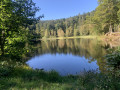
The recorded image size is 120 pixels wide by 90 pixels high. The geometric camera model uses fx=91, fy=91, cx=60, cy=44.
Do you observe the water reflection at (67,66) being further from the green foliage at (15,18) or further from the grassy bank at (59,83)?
the green foliage at (15,18)

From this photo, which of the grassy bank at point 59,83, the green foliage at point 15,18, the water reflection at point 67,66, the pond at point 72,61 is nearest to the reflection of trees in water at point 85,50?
the pond at point 72,61

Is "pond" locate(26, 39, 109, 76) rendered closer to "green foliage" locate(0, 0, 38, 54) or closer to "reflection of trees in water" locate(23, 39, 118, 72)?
"reflection of trees in water" locate(23, 39, 118, 72)

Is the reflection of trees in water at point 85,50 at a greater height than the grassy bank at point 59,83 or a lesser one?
lesser

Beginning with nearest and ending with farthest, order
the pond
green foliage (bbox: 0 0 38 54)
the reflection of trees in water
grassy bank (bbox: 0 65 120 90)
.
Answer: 1. grassy bank (bbox: 0 65 120 90)
2. green foliage (bbox: 0 0 38 54)
3. the pond
4. the reflection of trees in water

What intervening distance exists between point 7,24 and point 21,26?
3.16 feet

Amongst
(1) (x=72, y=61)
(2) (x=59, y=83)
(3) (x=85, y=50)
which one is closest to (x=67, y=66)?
(1) (x=72, y=61)

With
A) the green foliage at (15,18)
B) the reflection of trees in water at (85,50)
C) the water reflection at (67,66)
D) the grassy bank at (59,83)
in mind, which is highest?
the green foliage at (15,18)

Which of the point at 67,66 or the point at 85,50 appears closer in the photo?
the point at 67,66

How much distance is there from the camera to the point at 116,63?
6.05 meters

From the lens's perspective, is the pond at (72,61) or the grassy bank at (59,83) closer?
the grassy bank at (59,83)

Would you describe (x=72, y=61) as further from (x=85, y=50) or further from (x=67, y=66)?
(x=85, y=50)

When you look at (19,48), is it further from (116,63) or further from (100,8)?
(100,8)

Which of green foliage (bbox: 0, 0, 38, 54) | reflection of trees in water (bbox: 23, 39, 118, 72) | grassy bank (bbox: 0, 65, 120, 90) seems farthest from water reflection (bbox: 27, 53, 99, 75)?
green foliage (bbox: 0, 0, 38, 54)

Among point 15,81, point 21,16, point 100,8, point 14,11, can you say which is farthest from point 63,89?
point 100,8
